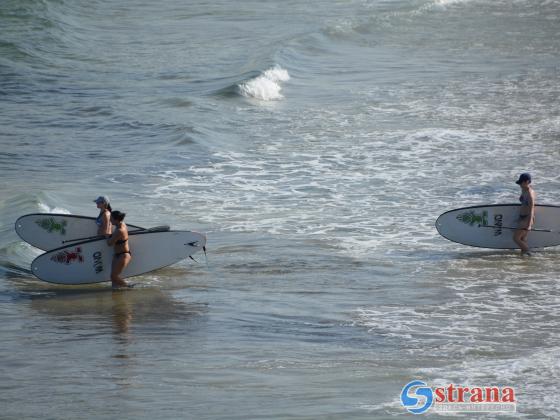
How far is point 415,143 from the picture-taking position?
26078 mm

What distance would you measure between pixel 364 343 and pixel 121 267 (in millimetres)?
4316

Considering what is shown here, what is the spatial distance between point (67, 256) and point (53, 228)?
4.18 feet

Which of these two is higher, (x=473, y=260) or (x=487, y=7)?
(x=487, y=7)

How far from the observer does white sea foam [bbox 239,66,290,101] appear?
3123 cm

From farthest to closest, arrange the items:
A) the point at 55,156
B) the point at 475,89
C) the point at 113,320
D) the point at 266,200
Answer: the point at 475,89, the point at 55,156, the point at 266,200, the point at 113,320

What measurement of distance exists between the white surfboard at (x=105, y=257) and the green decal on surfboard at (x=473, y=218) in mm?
4636

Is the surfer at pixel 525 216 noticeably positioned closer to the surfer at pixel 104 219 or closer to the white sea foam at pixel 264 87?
the surfer at pixel 104 219

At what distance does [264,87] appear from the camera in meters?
31.6

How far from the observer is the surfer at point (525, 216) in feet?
57.1

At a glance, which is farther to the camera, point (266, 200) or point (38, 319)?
point (266, 200)

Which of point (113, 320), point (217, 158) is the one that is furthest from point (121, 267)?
point (217, 158)

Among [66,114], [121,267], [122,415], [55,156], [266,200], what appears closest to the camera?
[122,415]

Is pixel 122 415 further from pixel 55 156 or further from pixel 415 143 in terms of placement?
pixel 415 143

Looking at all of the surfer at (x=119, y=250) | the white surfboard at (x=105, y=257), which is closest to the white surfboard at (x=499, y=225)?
the white surfboard at (x=105, y=257)
